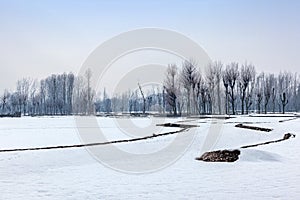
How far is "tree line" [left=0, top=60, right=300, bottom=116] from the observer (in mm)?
63969

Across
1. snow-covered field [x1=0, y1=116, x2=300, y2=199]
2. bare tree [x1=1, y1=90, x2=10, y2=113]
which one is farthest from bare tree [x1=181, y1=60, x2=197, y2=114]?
snow-covered field [x1=0, y1=116, x2=300, y2=199]

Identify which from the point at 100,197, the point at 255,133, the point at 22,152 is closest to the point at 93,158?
the point at 22,152

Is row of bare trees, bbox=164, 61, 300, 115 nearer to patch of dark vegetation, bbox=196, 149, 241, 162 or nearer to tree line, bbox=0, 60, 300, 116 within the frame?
tree line, bbox=0, 60, 300, 116

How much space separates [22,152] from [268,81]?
222ft

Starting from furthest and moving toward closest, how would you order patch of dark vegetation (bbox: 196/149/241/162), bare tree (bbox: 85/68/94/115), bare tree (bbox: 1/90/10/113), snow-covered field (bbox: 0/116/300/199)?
bare tree (bbox: 1/90/10/113) < bare tree (bbox: 85/68/94/115) < patch of dark vegetation (bbox: 196/149/241/162) < snow-covered field (bbox: 0/116/300/199)

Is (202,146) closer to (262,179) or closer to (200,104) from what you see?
(262,179)

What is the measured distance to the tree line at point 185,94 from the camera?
63969 mm

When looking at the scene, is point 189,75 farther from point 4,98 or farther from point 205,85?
point 4,98

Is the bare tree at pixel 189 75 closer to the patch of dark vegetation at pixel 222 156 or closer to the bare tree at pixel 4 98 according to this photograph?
the bare tree at pixel 4 98

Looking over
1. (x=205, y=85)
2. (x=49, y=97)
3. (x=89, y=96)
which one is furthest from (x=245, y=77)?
(x=49, y=97)

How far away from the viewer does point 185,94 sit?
68688 mm

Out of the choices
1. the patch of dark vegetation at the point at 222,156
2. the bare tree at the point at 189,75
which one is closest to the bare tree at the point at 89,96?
the bare tree at the point at 189,75

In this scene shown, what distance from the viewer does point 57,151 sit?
16.5 meters

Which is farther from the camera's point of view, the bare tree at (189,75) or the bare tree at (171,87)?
the bare tree at (189,75)
